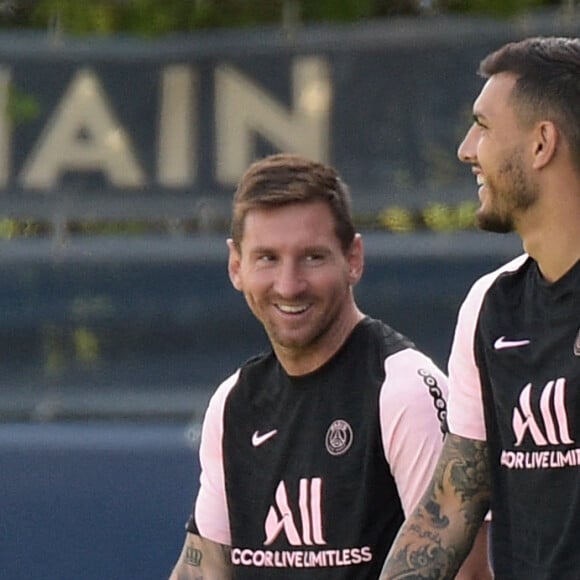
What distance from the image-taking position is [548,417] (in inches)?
103

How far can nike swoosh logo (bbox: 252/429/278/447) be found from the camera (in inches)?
123

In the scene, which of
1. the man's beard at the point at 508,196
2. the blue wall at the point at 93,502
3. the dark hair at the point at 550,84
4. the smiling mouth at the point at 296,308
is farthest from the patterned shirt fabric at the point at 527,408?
the blue wall at the point at 93,502

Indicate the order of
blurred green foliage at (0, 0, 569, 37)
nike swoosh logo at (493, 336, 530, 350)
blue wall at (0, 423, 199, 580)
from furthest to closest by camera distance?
1. blurred green foliage at (0, 0, 569, 37)
2. blue wall at (0, 423, 199, 580)
3. nike swoosh logo at (493, 336, 530, 350)

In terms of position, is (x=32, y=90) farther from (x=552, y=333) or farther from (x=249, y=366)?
(x=552, y=333)

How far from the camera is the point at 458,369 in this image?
111 inches

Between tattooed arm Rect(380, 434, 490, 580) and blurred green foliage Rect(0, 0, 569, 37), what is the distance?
2.92 m

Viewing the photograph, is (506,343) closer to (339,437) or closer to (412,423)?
(412,423)

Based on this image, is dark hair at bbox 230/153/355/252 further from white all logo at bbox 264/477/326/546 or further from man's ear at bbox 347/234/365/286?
white all logo at bbox 264/477/326/546

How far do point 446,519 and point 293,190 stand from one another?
0.71 meters

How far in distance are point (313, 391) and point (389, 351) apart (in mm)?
166

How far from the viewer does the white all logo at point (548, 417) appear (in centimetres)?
259


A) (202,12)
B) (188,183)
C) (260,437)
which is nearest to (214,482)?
(260,437)

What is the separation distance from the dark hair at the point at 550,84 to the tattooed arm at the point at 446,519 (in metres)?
0.54

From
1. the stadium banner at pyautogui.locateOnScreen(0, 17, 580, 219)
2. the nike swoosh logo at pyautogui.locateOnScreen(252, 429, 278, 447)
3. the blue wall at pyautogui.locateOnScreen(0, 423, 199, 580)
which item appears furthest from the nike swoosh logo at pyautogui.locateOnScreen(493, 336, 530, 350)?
the stadium banner at pyautogui.locateOnScreen(0, 17, 580, 219)
